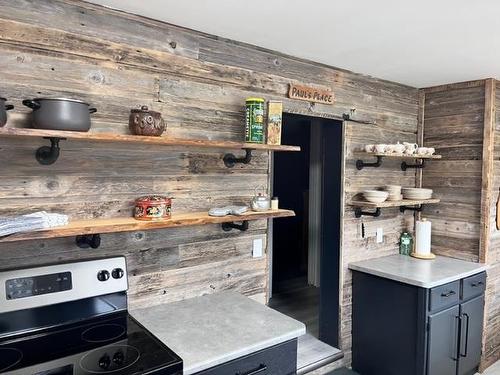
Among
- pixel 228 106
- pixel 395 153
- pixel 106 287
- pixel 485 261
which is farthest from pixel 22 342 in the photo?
pixel 485 261

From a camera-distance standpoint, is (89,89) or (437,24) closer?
(89,89)

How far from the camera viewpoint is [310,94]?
2523 mm

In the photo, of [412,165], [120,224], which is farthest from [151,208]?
[412,165]

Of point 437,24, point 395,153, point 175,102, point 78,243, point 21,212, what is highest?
point 437,24

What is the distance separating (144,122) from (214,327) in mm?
937

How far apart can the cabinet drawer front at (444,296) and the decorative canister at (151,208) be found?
1.75 m

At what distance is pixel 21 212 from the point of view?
160cm

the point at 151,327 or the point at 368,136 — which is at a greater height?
the point at 368,136

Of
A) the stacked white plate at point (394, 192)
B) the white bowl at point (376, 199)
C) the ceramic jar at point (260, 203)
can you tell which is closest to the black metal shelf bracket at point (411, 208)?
the stacked white plate at point (394, 192)

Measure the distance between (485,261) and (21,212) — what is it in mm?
3015

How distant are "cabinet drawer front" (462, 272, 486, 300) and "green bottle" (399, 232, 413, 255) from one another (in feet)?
1.66

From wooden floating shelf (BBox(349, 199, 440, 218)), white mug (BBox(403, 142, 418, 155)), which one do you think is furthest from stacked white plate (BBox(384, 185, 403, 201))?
white mug (BBox(403, 142, 418, 155))

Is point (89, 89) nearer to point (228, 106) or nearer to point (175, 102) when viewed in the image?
point (175, 102)

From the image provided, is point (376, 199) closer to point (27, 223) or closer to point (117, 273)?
point (117, 273)
